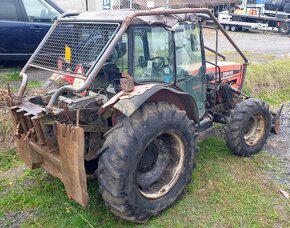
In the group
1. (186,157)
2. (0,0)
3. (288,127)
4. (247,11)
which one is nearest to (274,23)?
(247,11)

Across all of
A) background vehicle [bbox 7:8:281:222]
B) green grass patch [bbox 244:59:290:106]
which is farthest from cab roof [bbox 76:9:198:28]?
green grass patch [bbox 244:59:290:106]

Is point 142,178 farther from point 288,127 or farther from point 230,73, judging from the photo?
point 288,127

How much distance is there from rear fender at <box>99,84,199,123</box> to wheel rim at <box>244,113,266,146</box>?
Answer: 4.49 ft

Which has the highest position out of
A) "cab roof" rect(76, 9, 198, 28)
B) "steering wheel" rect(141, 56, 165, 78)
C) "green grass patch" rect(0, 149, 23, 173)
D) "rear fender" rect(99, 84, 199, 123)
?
"cab roof" rect(76, 9, 198, 28)

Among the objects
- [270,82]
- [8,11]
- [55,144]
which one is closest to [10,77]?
[8,11]

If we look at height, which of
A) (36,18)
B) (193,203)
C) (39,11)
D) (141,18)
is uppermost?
(141,18)

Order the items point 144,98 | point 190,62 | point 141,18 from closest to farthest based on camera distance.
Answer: point 144,98, point 141,18, point 190,62

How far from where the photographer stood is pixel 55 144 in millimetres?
3219

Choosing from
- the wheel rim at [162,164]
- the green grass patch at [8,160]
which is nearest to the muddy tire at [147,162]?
the wheel rim at [162,164]

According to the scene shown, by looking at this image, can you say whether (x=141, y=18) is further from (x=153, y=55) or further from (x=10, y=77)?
(x=10, y=77)

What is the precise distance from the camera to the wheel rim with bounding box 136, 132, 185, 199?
361 cm

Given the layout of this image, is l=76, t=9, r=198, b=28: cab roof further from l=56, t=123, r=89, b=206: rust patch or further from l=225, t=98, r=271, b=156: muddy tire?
l=225, t=98, r=271, b=156: muddy tire

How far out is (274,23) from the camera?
18.6m

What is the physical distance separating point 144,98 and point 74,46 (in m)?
1.11
